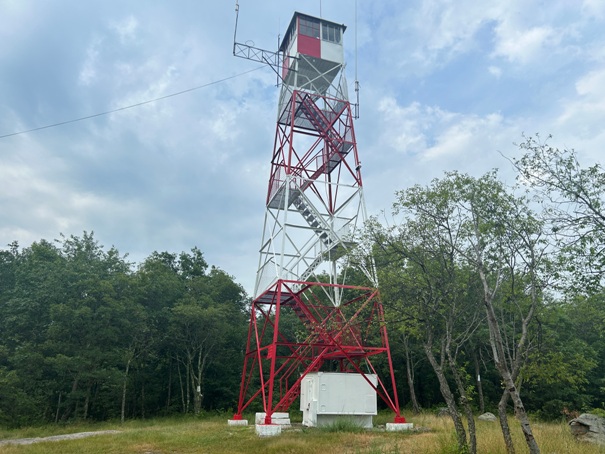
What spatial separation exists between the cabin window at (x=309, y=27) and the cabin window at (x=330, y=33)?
34cm

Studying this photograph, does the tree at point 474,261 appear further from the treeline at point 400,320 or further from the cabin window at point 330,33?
the cabin window at point 330,33

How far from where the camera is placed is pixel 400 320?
11.5m

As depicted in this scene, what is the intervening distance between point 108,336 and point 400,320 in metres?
22.1

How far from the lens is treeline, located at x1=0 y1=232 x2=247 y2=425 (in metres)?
26.3

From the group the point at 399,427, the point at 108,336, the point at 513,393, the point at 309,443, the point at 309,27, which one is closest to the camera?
the point at 513,393

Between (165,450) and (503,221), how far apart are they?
11.5 m

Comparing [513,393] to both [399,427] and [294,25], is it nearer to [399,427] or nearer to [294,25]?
[399,427]

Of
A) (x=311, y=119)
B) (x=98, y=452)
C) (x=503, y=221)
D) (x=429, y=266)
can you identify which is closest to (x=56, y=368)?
(x=98, y=452)

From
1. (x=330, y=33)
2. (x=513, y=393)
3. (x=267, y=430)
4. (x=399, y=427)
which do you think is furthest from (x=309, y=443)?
(x=330, y=33)

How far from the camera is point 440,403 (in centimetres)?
3622

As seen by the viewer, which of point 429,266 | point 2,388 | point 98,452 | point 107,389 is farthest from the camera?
point 107,389

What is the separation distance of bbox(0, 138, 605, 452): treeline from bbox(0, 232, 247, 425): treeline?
11 cm

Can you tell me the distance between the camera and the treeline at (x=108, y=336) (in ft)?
86.4

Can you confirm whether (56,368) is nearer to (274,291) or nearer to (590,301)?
(274,291)
